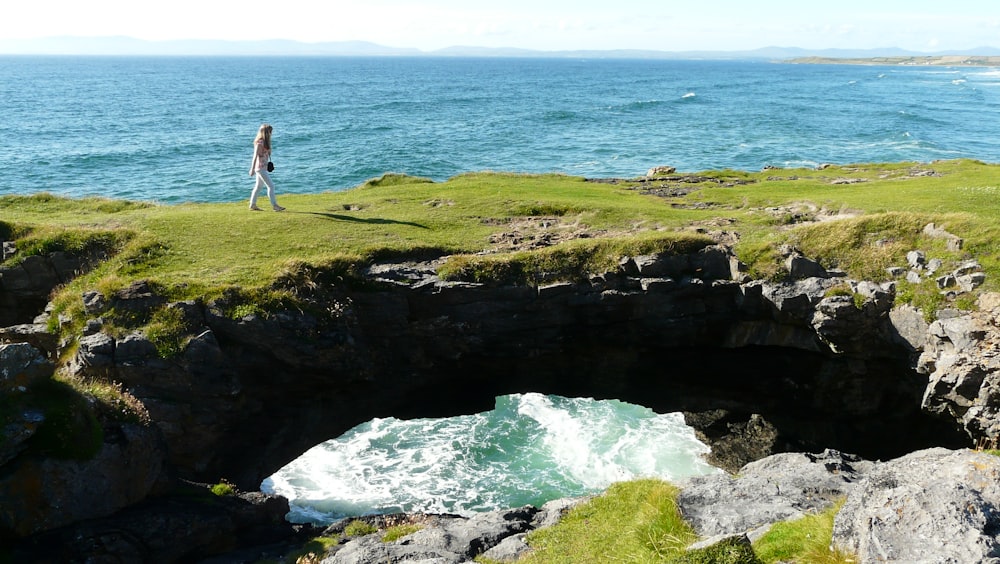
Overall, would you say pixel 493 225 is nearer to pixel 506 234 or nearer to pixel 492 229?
→ pixel 492 229

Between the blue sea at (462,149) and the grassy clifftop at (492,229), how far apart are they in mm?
8393

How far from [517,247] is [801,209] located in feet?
39.6

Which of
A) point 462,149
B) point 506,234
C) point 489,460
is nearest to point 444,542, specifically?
point 489,460

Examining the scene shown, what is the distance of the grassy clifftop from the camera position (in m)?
20.9

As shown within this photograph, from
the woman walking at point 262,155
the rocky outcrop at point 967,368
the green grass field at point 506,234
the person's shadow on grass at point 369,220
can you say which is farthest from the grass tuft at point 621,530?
the woman walking at point 262,155

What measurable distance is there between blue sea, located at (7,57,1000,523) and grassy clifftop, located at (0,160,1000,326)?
27.5 ft

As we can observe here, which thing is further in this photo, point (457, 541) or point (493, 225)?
point (493, 225)

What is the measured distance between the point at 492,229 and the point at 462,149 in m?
61.7

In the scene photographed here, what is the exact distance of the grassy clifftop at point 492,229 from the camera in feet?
68.5

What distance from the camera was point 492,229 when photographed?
25.2 meters

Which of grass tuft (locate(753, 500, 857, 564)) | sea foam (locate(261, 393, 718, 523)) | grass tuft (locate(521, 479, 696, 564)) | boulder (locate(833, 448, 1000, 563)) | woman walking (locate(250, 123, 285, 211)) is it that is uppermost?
woman walking (locate(250, 123, 285, 211))

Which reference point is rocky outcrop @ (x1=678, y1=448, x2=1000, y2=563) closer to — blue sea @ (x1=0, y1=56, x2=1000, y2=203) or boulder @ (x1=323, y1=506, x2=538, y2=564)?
boulder @ (x1=323, y1=506, x2=538, y2=564)

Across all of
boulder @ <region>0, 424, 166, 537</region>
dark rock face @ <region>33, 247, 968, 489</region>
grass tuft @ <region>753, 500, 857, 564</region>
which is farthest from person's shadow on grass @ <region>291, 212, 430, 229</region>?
grass tuft @ <region>753, 500, 857, 564</region>

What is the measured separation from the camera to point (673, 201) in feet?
100
